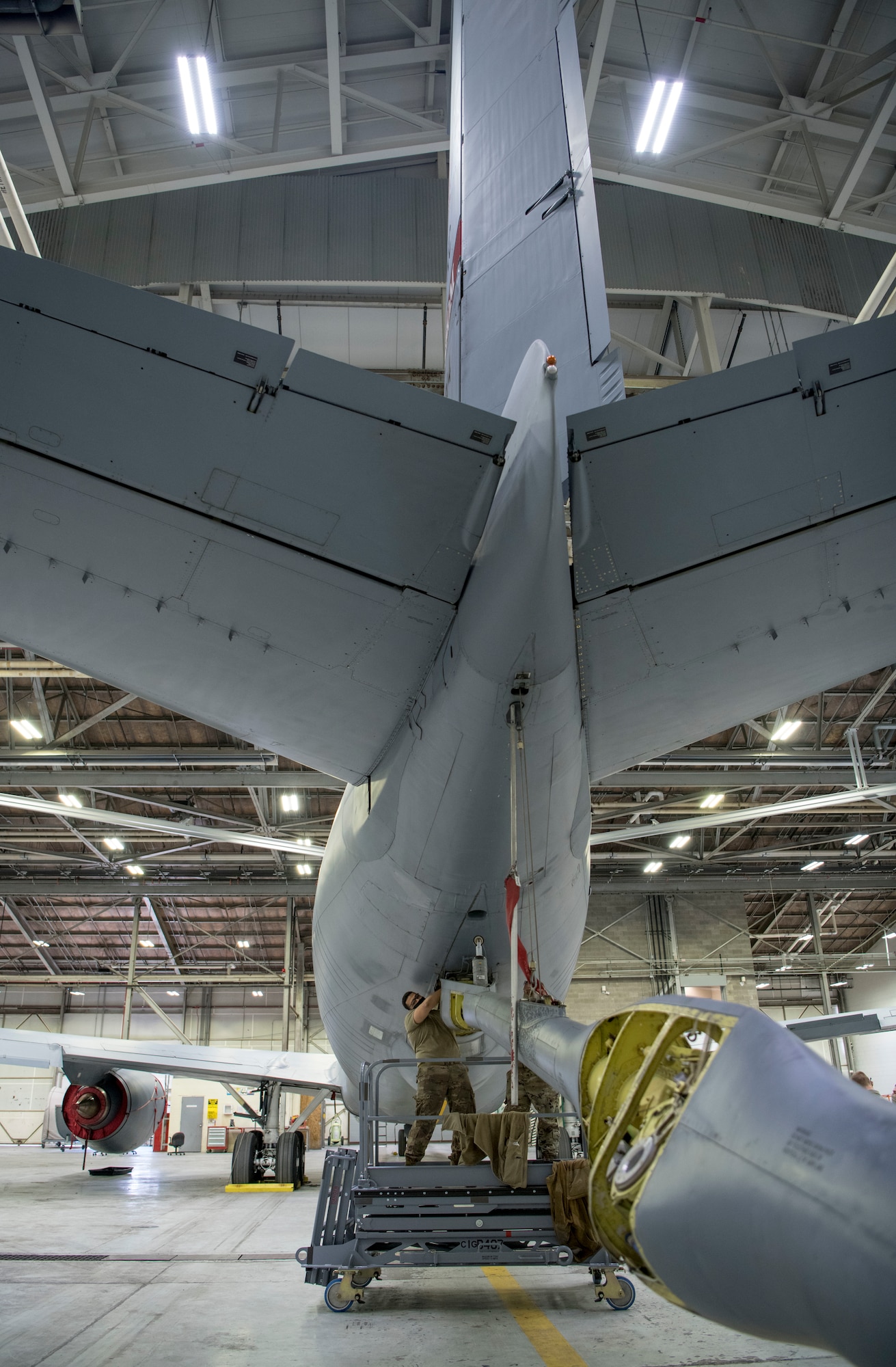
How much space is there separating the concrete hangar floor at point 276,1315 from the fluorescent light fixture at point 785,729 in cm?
1355

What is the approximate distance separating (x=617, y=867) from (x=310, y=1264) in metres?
24.8

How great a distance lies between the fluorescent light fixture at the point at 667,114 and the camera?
398 inches

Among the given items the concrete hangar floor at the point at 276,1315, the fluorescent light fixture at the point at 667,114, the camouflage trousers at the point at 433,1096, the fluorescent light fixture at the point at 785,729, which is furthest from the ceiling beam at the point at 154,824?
the fluorescent light fixture at the point at 667,114

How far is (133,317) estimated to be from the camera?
11.0ft

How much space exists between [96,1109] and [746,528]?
1655cm

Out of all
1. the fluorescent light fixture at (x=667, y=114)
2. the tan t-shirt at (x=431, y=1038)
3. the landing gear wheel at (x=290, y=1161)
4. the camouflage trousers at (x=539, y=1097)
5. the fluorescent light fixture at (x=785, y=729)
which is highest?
the fluorescent light fixture at (x=667, y=114)

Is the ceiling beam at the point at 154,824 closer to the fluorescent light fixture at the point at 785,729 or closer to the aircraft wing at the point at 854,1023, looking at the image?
the fluorescent light fixture at the point at 785,729

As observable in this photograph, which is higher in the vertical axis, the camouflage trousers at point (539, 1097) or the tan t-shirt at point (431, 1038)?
the tan t-shirt at point (431, 1038)

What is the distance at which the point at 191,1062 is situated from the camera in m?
15.0

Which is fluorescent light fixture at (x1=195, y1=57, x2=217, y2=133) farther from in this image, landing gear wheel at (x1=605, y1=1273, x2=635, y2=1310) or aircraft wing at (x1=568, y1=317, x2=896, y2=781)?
landing gear wheel at (x1=605, y1=1273, x2=635, y2=1310)

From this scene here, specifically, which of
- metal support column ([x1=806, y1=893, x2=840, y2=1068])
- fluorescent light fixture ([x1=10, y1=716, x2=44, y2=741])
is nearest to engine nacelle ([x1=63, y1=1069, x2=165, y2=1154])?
fluorescent light fixture ([x1=10, y1=716, x2=44, y2=741])

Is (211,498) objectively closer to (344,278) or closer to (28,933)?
(344,278)

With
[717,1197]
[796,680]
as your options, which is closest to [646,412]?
[796,680]

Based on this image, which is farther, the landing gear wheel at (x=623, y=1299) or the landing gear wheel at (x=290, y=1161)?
the landing gear wheel at (x=290, y=1161)
